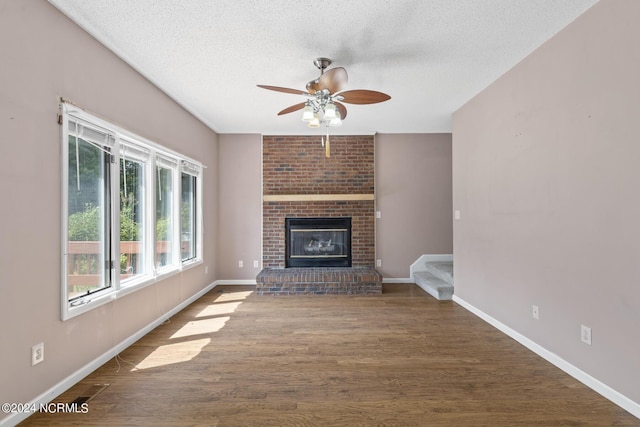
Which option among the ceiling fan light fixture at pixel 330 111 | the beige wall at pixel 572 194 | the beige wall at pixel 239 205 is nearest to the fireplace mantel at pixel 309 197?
the beige wall at pixel 239 205

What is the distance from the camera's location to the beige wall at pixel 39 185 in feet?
5.44

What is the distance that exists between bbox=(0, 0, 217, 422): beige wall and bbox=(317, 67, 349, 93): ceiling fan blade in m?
1.74

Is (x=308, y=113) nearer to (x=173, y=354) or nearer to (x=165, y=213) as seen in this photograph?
(x=165, y=213)

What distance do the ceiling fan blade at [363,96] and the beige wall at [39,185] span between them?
1.94 m

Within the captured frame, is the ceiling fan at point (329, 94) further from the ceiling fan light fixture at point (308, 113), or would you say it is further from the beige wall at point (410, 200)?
the beige wall at point (410, 200)

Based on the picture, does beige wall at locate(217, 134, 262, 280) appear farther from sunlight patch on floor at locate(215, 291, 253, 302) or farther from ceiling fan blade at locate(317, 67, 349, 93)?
ceiling fan blade at locate(317, 67, 349, 93)

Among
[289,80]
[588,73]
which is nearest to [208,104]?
[289,80]

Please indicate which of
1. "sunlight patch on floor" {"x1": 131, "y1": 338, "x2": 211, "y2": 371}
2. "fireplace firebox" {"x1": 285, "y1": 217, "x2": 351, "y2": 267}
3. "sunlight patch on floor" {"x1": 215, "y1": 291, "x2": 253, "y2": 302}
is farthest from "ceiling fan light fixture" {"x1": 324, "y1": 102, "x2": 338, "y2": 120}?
"sunlight patch on floor" {"x1": 215, "y1": 291, "x2": 253, "y2": 302}

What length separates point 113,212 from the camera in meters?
2.56

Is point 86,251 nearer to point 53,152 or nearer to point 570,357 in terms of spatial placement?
point 53,152

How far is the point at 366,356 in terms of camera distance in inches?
99.0

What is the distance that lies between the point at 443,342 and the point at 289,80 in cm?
290

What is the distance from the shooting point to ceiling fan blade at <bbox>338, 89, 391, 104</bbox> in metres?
2.50

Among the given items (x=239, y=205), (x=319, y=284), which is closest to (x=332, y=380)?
(x=319, y=284)
